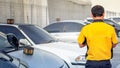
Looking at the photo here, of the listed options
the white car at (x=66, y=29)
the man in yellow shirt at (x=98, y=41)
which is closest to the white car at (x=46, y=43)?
→ the man in yellow shirt at (x=98, y=41)

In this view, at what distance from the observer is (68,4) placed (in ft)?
109

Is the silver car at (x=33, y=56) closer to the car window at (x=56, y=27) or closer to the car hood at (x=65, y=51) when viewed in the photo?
the car hood at (x=65, y=51)

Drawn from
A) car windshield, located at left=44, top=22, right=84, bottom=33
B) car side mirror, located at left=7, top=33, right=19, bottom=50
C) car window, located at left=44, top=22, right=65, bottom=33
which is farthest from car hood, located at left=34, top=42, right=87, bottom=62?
car window, located at left=44, top=22, right=65, bottom=33

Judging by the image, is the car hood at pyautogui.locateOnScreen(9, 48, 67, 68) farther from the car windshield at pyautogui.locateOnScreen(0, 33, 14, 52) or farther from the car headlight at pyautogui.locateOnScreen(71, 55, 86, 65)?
the car headlight at pyautogui.locateOnScreen(71, 55, 86, 65)

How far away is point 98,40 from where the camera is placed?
608cm

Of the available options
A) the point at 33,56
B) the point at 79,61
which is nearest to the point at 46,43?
the point at 79,61

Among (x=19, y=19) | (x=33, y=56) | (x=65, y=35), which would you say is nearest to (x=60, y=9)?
(x=19, y=19)

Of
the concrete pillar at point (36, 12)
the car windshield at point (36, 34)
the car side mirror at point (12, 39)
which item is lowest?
the concrete pillar at point (36, 12)

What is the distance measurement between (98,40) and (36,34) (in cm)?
389

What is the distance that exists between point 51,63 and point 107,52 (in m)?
1.52

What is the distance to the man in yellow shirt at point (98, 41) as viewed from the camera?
6066 mm

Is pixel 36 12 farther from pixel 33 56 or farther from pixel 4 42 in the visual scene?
pixel 4 42

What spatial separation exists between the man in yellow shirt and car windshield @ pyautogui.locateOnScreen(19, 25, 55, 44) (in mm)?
3327

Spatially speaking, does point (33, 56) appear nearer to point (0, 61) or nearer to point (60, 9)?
point (0, 61)
